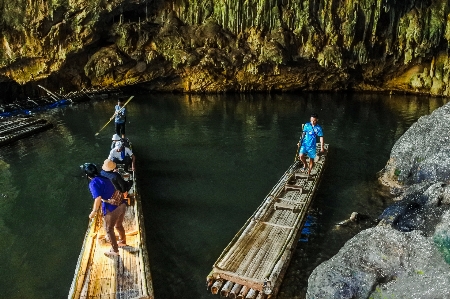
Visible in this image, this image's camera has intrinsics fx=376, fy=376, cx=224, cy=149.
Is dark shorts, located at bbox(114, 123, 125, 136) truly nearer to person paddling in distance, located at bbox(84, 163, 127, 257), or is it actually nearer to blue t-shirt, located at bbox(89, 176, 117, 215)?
person paddling in distance, located at bbox(84, 163, 127, 257)

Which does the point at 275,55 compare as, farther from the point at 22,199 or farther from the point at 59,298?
the point at 59,298

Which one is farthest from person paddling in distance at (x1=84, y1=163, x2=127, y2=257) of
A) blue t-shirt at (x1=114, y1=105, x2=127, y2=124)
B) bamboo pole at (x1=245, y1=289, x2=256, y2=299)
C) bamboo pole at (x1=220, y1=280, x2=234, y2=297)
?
blue t-shirt at (x1=114, y1=105, x2=127, y2=124)

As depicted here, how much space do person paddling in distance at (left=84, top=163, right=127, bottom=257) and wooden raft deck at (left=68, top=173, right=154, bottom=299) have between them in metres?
0.28

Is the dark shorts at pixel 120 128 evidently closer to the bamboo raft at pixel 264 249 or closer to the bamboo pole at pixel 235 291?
the bamboo raft at pixel 264 249

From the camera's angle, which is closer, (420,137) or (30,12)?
(420,137)

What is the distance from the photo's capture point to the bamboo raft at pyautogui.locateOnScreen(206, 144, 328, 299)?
8.06m

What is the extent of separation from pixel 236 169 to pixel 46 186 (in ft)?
24.3

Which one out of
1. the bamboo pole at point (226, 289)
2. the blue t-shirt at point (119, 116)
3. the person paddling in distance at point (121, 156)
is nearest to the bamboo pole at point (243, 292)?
the bamboo pole at point (226, 289)

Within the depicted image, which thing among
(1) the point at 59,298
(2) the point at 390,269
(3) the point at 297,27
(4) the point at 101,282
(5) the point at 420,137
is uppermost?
(3) the point at 297,27

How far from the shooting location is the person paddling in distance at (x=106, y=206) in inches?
301

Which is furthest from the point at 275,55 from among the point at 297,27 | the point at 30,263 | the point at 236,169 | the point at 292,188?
the point at 30,263

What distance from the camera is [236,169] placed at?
15.8 metres

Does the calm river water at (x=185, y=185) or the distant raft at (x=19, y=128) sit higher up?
the distant raft at (x=19, y=128)

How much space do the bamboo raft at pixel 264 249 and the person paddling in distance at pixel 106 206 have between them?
2.32 m
